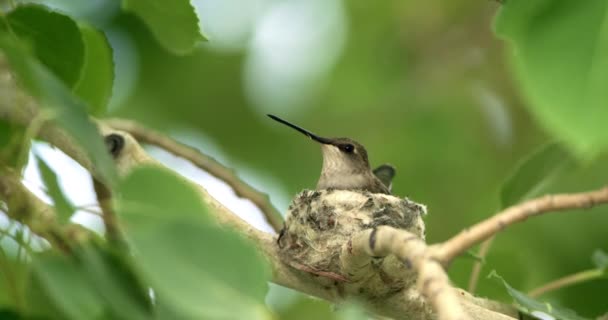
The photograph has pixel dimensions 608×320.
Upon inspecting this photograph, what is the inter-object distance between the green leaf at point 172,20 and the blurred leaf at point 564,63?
3.04ft

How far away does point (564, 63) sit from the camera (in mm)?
1466

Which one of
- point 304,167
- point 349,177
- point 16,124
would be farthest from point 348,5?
point 16,124

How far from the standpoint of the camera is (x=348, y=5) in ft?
26.3

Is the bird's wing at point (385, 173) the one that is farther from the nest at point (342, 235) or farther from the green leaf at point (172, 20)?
the green leaf at point (172, 20)

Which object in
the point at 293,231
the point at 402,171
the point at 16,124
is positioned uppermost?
the point at 402,171

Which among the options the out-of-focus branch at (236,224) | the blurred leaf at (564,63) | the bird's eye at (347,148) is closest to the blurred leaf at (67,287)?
the out-of-focus branch at (236,224)

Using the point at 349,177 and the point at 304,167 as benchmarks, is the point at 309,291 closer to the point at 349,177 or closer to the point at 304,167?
the point at 349,177

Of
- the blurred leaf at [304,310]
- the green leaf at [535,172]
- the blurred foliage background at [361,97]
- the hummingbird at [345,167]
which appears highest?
the blurred foliage background at [361,97]

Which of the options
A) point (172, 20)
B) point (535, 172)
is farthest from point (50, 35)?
point (535, 172)

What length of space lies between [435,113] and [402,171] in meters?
0.76

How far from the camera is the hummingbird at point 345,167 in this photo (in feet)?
18.4

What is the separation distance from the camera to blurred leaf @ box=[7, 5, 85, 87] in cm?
227

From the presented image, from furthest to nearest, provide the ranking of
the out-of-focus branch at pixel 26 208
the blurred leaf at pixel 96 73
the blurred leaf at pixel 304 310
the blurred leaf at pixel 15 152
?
the blurred leaf at pixel 304 310 → the blurred leaf at pixel 96 73 → the blurred leaf at pixel 15 152 → the out-of-focus branch at pixel 26 208

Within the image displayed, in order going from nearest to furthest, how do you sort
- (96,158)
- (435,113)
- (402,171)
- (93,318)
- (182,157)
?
(93,318)
(96,158)
(182,157)
(402,171)
(435,113)
